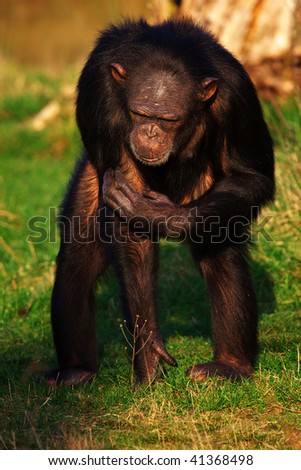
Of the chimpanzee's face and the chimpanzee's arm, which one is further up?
the chimpanzee's face

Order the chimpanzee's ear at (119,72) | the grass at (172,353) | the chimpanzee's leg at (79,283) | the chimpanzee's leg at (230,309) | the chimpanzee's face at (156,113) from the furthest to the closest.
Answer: the chimpanzee's leg at (79,283)
the chimpanzee's leg at (230,309)
the chimpanzee's ear at (119,72)
the chimpanzee's face at (156,113)
the grass at (172,353)

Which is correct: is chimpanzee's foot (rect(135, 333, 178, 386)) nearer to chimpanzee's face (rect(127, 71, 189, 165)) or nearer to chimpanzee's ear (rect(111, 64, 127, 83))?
chimpanzee's face (rect(127, 71, 189, 165))

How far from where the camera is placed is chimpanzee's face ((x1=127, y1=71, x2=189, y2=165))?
14.7ft

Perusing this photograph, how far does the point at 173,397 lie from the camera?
4.41 meters

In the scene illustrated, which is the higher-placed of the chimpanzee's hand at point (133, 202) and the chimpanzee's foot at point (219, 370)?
the chimpanzee's hand at point (133, 202)

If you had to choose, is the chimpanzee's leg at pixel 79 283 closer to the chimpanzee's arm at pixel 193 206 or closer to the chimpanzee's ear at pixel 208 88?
the chimpanzee's arm at pixel 193 206

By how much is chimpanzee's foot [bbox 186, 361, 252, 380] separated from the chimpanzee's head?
1.16m

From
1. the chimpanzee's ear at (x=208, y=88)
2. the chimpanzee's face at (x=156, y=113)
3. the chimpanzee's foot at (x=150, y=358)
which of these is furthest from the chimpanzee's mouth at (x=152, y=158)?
the chimpanzee's foot at (x=150, y=358)

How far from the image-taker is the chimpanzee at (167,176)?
4.54 m

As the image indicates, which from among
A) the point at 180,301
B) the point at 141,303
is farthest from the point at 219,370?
the point at 180,301

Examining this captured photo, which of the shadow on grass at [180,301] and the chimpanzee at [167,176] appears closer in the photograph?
the chimpanzee at [167,176]

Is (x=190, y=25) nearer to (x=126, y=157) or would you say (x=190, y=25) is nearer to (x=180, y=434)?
(x=126, y=157)

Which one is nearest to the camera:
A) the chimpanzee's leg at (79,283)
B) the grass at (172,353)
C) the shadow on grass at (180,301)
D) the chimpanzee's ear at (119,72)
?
the grass at (172,353)

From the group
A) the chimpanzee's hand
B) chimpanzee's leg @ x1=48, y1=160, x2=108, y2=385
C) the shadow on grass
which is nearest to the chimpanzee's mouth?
the chimpanzee's hand
